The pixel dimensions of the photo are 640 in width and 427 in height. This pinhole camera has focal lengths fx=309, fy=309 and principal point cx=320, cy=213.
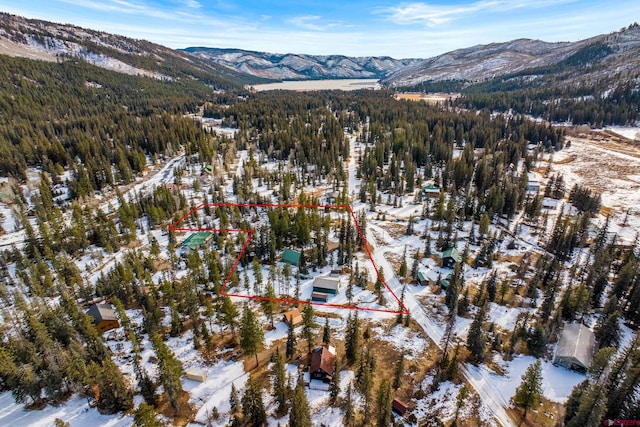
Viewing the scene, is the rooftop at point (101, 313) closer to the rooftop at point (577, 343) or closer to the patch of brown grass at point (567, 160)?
the rooftop at point (577, 343)

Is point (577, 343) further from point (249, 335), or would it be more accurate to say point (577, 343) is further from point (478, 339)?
point (249, 335)

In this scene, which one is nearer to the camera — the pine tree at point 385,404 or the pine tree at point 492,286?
the pine tree at point 385,404

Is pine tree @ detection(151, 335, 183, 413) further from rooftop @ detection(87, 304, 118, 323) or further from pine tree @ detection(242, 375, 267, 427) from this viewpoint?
rooftop @ detection(87, 304, 118, 323)

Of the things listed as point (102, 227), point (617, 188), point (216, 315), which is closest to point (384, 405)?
point (216, 315)

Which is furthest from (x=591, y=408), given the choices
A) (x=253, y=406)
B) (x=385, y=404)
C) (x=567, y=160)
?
(x=567, y=160)

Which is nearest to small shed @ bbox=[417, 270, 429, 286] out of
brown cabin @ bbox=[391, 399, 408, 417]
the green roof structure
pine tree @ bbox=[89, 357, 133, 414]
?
brown cabin @ bbox=[391, 399, 408, 417]

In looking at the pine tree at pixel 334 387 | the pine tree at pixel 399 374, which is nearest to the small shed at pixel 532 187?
the pine tree at pixel 399 374

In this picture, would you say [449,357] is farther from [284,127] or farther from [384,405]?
[284,127]
